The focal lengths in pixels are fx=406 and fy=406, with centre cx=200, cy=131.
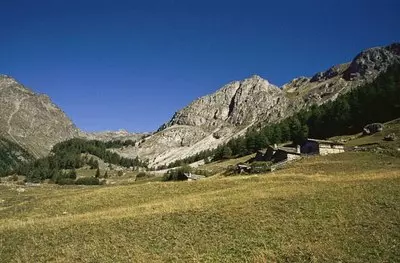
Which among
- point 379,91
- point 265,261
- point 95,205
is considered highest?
point 379,91

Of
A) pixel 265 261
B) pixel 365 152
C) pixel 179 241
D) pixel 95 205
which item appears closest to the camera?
pixel 265 261

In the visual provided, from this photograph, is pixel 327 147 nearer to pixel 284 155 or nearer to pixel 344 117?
pixel 284 155

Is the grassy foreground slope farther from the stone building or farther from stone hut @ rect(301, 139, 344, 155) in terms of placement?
stone hut @ rect(301, 139, 344, 155)

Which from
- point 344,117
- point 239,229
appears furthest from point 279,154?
point 239,229

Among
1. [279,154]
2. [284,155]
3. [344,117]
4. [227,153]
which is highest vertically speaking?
[344,117]

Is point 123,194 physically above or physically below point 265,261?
above

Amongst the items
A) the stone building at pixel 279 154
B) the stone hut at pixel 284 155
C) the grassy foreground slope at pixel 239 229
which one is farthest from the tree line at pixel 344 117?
the grassy foreground slope at pixel 239 229

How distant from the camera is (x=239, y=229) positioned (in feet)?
100

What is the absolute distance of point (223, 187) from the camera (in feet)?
178

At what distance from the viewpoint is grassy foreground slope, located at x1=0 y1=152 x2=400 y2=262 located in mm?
25484

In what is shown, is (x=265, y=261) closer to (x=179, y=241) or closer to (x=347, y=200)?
(x=179, y=241)

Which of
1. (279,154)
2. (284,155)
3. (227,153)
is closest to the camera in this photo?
(284,155)

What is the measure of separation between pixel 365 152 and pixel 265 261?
63.4 meters

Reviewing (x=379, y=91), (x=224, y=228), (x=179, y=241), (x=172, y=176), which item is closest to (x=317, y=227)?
(x=224, y=228)
